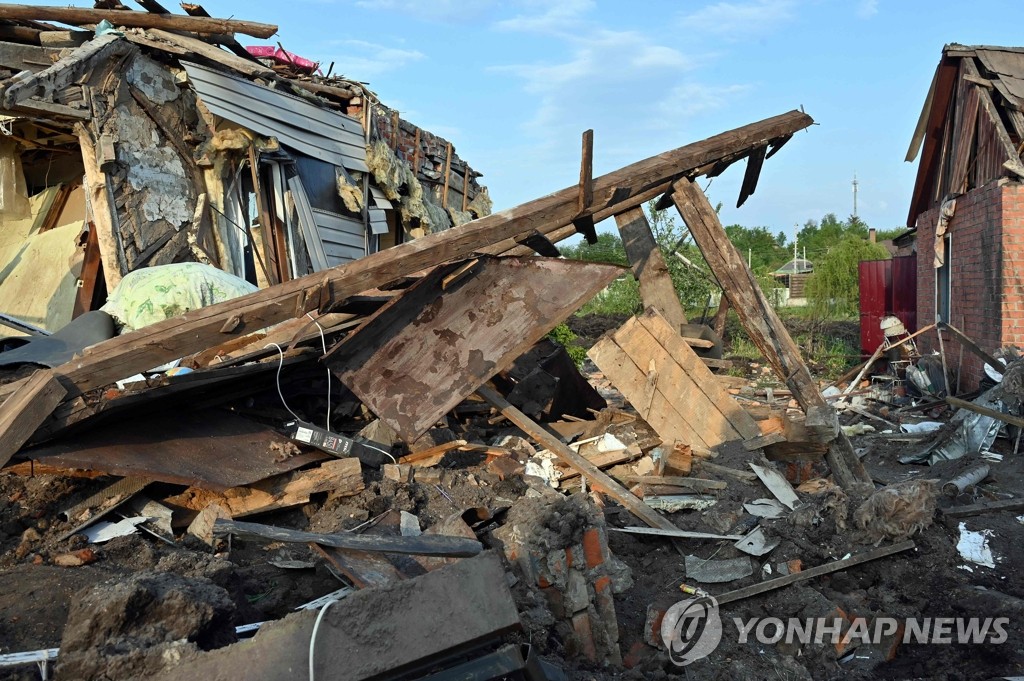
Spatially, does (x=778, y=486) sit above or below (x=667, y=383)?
below

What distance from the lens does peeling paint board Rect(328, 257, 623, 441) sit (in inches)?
174

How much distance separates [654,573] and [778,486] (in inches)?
50.0

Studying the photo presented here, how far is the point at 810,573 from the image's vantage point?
416 centimetres

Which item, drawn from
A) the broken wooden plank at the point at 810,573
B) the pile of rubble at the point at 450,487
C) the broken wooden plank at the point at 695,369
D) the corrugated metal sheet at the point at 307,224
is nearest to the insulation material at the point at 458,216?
the corrugated metal sheet at the point at 307,224

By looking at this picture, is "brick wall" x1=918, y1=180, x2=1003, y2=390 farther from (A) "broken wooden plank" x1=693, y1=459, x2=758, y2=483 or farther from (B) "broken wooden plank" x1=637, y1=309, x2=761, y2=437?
(A) "broken wooden plank" x1=693, y1=459, x2=758, y2=483

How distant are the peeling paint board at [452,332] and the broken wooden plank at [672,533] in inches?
55.3

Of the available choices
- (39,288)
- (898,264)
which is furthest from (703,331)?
(898,264)

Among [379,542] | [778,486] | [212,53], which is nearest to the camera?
[379,542]

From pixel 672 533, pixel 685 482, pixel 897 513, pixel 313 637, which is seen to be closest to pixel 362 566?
pixel 313 637

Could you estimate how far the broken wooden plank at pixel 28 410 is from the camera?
329 cm

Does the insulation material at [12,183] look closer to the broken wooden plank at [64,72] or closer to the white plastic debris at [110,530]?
the broken wooden plank at [64,72]

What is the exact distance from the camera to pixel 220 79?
28.1ft

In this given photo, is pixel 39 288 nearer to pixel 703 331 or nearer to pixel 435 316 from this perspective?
pixel 435 316

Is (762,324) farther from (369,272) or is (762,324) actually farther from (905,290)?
(905,290)
